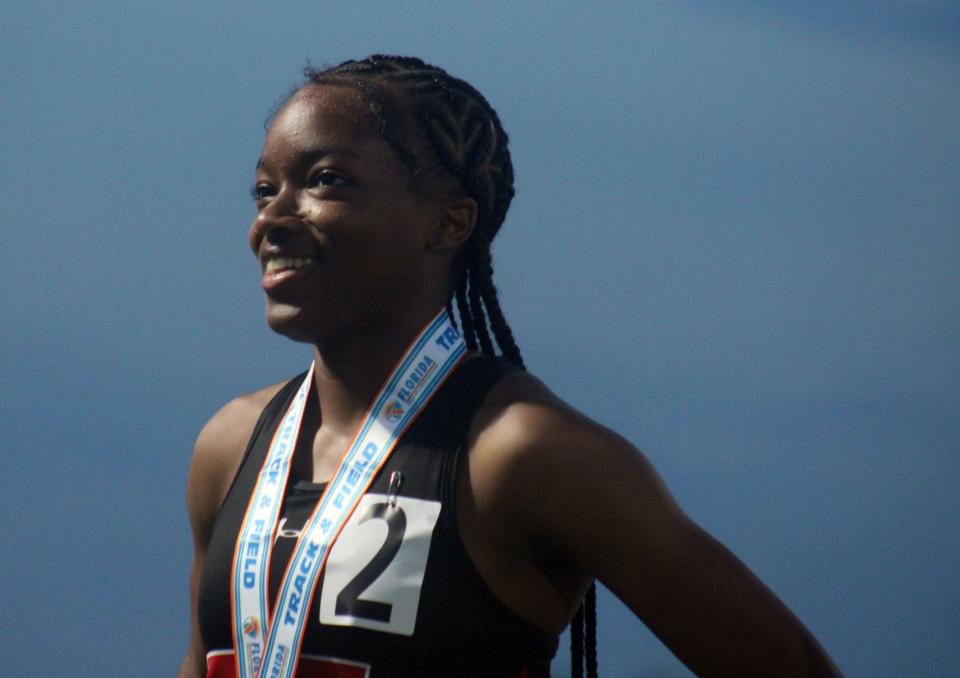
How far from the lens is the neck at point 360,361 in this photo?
2408 mm

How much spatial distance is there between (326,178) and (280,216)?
9cm

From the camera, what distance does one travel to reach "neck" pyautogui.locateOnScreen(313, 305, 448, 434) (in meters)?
2.41

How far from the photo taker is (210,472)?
2.63 meters

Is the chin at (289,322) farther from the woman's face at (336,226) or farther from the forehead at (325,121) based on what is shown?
the forehead at (325,121)

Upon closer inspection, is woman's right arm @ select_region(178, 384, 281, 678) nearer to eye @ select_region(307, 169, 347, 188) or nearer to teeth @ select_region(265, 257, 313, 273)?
teeth @ select_region(265, 257, 313, 273)

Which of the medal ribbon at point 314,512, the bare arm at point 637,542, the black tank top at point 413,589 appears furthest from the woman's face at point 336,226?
the bare arm at point 637,542

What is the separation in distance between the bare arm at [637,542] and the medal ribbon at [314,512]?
7.6 inches

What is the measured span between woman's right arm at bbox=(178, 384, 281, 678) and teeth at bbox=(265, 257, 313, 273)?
1.12 ft

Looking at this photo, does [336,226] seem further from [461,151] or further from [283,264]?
[461,151]

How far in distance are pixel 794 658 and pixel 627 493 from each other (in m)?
0.32

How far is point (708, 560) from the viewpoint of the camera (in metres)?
2.11

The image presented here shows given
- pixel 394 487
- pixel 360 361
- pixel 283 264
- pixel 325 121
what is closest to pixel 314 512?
pixel 394 487

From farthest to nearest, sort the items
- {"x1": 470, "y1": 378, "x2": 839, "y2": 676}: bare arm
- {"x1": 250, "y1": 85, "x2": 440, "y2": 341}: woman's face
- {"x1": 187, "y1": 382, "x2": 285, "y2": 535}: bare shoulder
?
{"x1": 187, "y1": 382, "x2": 285, "y2": 535}: bare shoulder < {"x1": 250, "y1": 85, "x2": 440, "y2": 341}: woman's face < {"x1": 470, "y1": 378, "x2": 839, "y2": 676}: bare arm

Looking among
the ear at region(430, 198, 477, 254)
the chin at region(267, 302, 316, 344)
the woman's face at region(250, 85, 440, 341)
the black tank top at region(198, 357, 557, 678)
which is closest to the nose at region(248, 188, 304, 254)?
the woman's face at region(250, 85, 440, 341)
